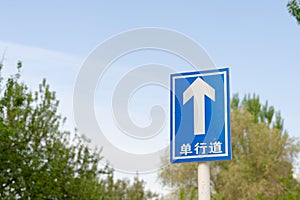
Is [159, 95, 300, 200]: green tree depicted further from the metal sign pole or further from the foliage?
the metal sign pole

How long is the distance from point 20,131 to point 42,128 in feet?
2.57

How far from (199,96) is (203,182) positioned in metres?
0.86

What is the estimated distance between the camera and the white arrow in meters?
5.17

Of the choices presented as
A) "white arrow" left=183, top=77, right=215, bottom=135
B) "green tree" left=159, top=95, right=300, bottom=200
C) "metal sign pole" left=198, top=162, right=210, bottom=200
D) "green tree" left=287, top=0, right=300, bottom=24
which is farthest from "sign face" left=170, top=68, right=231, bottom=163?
"green tree" left=159, top=95, right=300, bottom=200

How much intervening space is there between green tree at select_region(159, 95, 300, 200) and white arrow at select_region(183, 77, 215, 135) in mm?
24718

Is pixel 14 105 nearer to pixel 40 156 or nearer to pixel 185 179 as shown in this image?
pixel 40 156

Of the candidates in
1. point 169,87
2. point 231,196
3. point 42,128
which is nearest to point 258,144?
point 231,196

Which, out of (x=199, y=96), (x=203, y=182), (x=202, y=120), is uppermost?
(x=199, y=96)

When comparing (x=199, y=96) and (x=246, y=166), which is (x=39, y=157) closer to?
(x=199, y=96)

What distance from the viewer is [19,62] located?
13.2m

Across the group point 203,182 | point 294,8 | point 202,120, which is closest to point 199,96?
point 202,120

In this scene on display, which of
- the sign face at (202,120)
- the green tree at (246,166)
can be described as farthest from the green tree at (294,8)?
the green tree at (246,166)

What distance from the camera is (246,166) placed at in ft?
98.1

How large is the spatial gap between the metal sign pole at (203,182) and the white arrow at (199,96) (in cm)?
39
